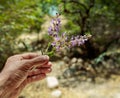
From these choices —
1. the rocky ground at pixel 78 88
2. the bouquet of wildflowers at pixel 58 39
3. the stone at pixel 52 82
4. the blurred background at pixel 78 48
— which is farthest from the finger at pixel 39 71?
the stone at pixel 52 82

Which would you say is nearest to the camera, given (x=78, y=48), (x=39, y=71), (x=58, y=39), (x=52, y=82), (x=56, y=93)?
(x=58, y=39)

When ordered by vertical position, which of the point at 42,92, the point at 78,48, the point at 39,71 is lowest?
the point at 42,92

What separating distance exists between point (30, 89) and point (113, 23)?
1929 mm

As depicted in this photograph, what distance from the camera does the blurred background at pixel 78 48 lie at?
4.71m

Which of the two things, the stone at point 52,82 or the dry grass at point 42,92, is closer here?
the dry grass at point 42,92

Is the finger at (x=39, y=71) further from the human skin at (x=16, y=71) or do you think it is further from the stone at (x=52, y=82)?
the stone at (x=52, y=82)

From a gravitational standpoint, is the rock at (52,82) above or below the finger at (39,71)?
below

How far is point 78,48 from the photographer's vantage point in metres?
5.91

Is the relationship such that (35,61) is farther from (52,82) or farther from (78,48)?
(78,48)

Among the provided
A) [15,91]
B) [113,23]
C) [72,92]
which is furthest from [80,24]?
[15,91]

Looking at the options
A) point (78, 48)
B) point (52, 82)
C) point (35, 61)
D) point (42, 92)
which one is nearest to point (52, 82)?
point (52, 82)

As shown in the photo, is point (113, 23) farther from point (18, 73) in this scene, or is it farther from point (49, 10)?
point (18, 73)

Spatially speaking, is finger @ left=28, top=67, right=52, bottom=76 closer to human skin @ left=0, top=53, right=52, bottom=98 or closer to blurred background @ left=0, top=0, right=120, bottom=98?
human skin @ left=0, top=53, right=52, bottom=98

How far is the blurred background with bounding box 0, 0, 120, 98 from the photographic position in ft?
15.5
